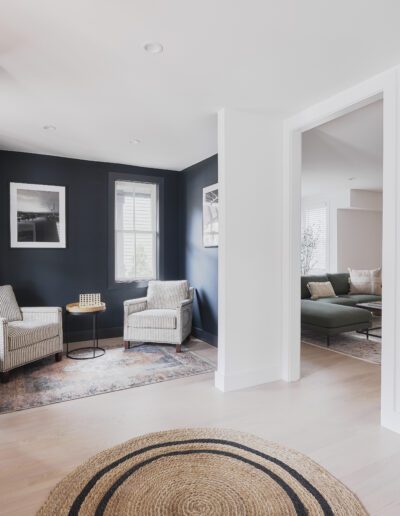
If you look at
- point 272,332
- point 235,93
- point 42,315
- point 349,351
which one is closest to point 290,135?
point 235,93

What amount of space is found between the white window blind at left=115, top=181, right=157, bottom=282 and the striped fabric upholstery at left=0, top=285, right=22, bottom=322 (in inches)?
59.1

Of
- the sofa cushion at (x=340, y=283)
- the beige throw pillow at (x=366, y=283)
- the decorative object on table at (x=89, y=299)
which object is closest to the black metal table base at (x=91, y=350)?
the decorative object on table at (x=89, y=299)

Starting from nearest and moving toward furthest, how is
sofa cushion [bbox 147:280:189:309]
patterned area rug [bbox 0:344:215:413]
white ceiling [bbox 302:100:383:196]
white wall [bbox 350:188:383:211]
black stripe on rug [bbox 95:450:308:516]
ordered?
1. black stripe on rug [bbox 95:450:308:516]
2. patterned area rug [bbox 0:344:215:413]
3. white ceiling [bbox 302:100:383:196]
4. sofa cushion [bbox 147:280:189:309]
5. white wall [bbox 350:188:383:211]

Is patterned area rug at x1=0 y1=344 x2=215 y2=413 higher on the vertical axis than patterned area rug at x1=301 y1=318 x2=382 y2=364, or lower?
lower

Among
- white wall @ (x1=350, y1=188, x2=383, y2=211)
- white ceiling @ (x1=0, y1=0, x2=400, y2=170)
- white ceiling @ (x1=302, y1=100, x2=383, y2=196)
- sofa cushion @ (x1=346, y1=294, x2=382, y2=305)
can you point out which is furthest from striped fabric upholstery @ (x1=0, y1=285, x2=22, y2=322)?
white wall @ (x1=350, y1=188, x2=383, y2=211)

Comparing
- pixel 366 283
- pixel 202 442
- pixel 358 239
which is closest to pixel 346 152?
pixel 366 283

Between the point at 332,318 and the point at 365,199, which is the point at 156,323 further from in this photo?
the point at 365,199

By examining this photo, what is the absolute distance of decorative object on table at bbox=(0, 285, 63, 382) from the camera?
11.4ft

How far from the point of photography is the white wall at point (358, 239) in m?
7.85

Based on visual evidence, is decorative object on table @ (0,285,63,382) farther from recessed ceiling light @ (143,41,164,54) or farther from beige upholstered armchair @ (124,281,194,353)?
recessed ceiling light @ (143,41,164,54)

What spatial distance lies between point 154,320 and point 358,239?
18.1 ft

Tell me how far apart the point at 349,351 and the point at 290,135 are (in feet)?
8.94

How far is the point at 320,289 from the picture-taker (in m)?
6.22

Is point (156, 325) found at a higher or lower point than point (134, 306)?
lower
